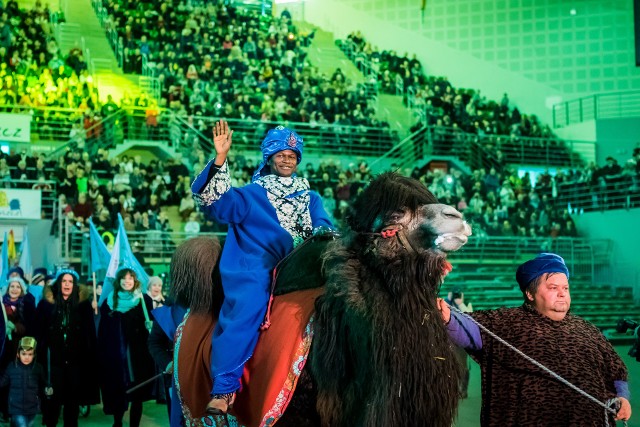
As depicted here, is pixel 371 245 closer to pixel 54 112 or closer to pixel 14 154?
pixel 14 154

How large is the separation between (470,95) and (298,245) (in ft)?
92.5

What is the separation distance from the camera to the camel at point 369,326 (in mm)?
3676

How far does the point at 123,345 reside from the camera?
30.2 feet

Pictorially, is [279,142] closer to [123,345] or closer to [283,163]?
[283,163]

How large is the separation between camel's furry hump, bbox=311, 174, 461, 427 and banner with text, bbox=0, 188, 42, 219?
16077 millimetres

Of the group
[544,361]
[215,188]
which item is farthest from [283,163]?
[544,361]

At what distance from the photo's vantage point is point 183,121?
2497 centimetres

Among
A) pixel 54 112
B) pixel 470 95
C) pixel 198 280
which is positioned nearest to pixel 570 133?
pixel 470 95

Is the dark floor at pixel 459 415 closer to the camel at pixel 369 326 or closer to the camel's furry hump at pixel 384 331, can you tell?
the camel at pixel 369 326

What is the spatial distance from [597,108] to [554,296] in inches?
1072

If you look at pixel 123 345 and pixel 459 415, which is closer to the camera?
pixel 123 345

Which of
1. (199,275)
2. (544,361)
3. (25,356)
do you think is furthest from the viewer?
(25,356)

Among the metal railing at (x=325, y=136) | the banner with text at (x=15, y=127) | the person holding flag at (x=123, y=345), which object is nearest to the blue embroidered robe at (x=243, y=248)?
the person holding flag at (x=123, y=345)

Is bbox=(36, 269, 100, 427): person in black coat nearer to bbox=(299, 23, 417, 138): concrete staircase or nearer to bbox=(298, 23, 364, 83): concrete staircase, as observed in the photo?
bbox=(299, 23, 417, 138): concrete staircase
